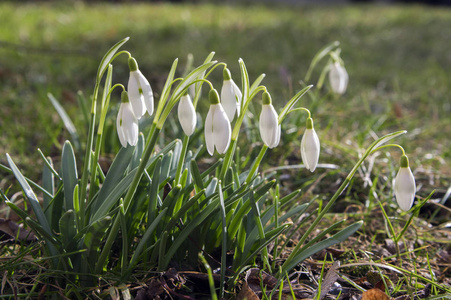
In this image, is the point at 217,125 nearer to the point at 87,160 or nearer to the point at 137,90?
the point at 137,90

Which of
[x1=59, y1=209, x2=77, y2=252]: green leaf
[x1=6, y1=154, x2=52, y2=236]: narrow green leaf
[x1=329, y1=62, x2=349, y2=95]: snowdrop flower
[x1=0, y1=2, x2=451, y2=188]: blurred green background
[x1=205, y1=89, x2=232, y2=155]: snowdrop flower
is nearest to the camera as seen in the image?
[x1=205, y1=89, x2=232, y2=155]: snowdrop flower

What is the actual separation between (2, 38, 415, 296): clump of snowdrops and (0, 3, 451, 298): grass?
464 millimetres

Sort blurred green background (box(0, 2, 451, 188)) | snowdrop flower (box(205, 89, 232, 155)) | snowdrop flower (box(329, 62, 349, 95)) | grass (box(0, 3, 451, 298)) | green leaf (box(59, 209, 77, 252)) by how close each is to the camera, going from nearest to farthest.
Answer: snowdrop flower (box(205, 89, 232, 155)) < green leaf (box(59, 209, 77, 252)) < snowdrop flower (box(329, 62, 349, 95)) < grass (box(0, 3, 451, 298)) < blurred green background (box(0, 2, 451, 188))

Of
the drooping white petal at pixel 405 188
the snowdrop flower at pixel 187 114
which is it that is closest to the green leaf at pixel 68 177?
the snowdrop flower at pixel 187 114

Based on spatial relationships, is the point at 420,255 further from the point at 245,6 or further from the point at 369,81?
the point at 245,6

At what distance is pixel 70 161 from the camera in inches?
60.1

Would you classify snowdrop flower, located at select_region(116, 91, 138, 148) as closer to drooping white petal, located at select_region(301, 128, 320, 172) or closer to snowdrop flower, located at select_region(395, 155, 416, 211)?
drooping white petal, located at select_region(301, 128, 320, 172)

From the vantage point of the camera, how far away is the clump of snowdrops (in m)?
1.20

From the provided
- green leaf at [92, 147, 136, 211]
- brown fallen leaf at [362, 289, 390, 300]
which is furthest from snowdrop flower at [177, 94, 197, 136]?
brown fallen leaf at [362, 289, 390, 300]

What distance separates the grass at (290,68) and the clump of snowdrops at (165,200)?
0.46 metres

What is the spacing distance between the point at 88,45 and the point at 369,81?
278 centimetres

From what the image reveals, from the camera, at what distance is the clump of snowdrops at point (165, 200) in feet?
3.93

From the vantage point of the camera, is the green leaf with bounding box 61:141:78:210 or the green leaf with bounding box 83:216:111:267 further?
the green leaf with bounding box 61:141:78:210

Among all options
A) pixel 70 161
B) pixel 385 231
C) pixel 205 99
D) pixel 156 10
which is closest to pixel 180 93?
pixel 70 161
